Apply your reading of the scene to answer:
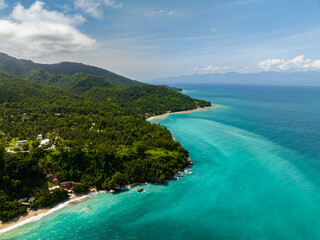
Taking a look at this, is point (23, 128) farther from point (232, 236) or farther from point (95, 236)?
point (232, 236)

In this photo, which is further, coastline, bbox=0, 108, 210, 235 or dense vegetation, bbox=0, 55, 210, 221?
dense vegetation, bbox=0, 55, 210, 221

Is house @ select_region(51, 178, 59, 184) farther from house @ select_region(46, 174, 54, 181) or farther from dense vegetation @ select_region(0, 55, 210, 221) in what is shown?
dense vegetation @ select_region(0, 55, 210, 221)

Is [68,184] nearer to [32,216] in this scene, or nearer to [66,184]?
[66,184]

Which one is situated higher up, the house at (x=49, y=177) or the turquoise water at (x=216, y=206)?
the house at (x=49, y=177)

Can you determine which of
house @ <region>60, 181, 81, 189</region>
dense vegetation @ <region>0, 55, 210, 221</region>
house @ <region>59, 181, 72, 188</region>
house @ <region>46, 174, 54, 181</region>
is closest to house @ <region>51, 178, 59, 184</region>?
house @ <region>46, 174, 54, 181</region>

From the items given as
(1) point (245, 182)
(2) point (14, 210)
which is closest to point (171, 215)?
(1) point (245, 182)

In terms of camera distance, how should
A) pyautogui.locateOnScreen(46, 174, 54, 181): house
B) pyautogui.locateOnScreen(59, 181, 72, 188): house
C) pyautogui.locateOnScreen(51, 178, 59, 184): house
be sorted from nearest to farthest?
pyautogui.locateOnScreen(59, 181, 72, 188): house
pyautogui.locateOnScreen(51, 178, 59, 184): house
pyautogui.locateOnScreen(46, 174, 54, 181): house

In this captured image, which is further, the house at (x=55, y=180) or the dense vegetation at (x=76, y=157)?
the house at (x=55, y=180)

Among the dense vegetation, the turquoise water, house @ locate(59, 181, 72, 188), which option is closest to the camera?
the turquoise water

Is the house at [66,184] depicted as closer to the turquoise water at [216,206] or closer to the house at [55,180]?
the house at [55,180]

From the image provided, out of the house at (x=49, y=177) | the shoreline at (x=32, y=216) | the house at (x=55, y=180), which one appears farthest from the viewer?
the house at (x=49, y=177)

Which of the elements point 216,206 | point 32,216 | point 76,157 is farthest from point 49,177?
point 216,206

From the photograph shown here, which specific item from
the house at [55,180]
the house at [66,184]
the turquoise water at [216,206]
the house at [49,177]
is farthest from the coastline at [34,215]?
the house at [49,177]
